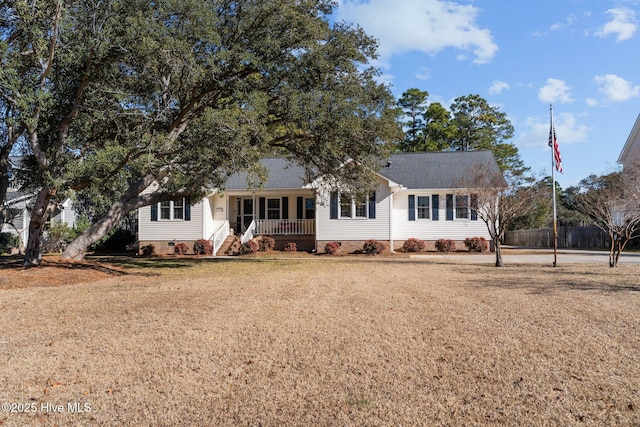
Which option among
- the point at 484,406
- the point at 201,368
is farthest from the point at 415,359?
the point at 201,368

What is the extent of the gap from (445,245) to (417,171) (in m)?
4.85

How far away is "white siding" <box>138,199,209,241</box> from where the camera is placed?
83.2 ft

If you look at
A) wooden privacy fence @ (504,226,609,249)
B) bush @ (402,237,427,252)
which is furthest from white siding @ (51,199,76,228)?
wooden privacy fence @ (504,226,609,249)

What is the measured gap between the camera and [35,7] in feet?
35.1

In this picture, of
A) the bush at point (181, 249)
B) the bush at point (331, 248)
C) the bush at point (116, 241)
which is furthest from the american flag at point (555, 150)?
the bush at point (116, 241)

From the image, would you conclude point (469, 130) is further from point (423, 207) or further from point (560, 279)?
point (560, 279)

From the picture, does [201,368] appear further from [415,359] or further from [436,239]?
[436,239]

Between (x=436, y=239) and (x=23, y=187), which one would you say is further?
(x=436, y=239)

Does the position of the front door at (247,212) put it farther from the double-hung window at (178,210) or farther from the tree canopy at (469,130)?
the tree canopy at (469,130)

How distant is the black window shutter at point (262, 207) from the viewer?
89.1ft

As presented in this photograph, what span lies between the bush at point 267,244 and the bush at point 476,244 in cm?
1017

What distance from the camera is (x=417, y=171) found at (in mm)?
27250

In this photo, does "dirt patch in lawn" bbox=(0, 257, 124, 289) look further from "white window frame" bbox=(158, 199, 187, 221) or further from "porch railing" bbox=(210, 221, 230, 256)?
"white window frame" bbox=(158, 199, 187, 221)

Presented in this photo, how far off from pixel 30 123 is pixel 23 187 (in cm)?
611
